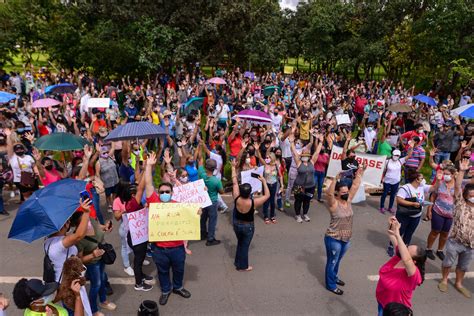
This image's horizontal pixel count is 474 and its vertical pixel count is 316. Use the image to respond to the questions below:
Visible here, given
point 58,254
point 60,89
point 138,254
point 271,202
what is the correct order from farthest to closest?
point 60,89 → point 271,202 → point 138,254 → point 58,254

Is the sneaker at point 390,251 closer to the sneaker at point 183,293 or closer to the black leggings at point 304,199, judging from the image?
the black leggings at point 304,199

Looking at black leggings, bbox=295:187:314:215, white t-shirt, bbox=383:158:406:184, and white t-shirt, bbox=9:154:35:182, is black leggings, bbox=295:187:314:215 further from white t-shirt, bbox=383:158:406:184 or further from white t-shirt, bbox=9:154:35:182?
white t-shirt, bbox=9:154:35:182

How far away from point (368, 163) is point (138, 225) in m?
6.45

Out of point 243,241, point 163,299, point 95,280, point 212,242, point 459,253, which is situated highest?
point 459,253

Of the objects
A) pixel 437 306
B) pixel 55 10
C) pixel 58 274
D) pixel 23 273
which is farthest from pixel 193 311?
pixel 55 10

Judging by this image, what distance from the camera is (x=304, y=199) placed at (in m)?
8.31

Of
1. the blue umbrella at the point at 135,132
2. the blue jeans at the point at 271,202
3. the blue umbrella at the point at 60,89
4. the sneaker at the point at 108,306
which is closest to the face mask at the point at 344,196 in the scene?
the blue jeans at the point at 271,202

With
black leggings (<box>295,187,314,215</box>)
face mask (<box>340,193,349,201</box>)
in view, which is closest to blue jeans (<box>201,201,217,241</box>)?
black leggings (<box>295,187,314,215</box>)

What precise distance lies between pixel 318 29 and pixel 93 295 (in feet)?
91.3

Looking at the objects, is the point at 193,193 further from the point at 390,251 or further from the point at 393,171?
the point at 393,171

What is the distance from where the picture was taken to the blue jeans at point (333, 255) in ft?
18.2

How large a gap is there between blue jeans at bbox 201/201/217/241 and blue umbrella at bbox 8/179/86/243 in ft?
10.1

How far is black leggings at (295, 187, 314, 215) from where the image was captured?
8.21 meters

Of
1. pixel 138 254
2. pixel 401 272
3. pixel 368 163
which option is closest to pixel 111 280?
pixel 138 254
